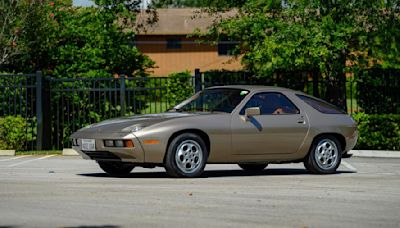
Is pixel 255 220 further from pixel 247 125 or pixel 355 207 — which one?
pixel 247 125

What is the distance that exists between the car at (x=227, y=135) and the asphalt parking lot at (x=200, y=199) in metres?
0.30

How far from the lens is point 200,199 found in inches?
458

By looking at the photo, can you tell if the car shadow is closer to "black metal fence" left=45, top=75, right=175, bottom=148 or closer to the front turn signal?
the front turn signal

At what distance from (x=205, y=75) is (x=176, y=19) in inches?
1317

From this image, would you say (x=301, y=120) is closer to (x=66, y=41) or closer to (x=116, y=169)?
(x=116, y=169)

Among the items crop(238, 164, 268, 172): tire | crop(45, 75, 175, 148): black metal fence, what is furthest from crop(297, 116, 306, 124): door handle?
crop(45, 75, 175, 148): black metal fence

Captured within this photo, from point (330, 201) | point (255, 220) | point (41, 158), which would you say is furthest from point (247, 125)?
point (41, 158)

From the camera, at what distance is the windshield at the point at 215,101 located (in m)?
15.3

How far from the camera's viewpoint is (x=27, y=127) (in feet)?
81.3

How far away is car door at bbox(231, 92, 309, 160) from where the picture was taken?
1502 cm

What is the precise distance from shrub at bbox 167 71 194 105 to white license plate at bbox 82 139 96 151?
10.4 metres

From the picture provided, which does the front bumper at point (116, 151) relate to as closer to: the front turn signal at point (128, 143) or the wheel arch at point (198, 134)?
the front turn signal at point (128, 143)

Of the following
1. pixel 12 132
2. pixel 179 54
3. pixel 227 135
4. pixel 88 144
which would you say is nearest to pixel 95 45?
pixel 12 132

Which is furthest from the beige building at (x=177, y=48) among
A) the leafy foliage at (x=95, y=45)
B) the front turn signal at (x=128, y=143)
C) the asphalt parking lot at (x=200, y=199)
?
the front turn signal at (x=128, y=143)
